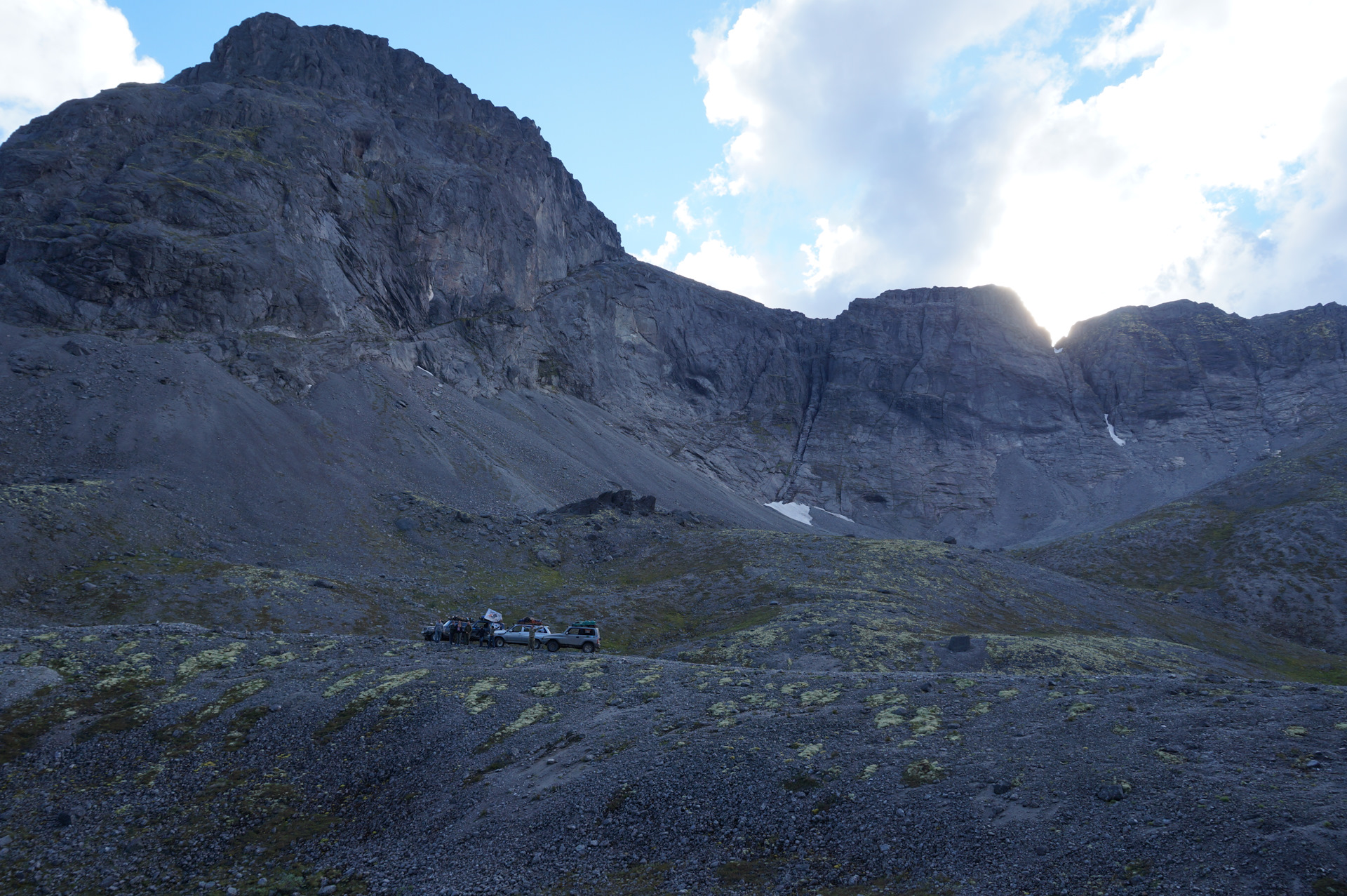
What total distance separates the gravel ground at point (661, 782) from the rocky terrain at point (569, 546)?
0.13 metres

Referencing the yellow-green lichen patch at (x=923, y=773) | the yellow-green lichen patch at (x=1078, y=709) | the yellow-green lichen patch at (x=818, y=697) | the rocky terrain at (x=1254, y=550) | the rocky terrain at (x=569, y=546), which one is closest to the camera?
the rocky terrain at (x=569, y=546)

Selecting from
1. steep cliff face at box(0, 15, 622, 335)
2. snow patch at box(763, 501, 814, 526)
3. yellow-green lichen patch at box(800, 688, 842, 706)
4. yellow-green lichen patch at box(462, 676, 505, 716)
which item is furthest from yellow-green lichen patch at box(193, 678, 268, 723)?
snow patch at box(763, 501, 814, 526)

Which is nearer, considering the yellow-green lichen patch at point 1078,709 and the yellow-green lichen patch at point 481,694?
the yellow-green lichen patch at point 1078,709

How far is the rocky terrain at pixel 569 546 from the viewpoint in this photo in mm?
16531

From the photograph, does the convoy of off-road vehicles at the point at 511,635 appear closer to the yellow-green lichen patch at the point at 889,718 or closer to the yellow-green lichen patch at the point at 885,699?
the yellow-green lichen patch at the point at 885,699

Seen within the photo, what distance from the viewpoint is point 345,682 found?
26.0 meters

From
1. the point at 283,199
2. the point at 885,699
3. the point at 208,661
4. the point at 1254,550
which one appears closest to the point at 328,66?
the point at 283,199

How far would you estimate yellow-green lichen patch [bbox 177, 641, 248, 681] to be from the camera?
90.4 ft

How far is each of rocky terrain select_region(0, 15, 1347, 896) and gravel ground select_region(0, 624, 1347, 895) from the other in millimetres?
134

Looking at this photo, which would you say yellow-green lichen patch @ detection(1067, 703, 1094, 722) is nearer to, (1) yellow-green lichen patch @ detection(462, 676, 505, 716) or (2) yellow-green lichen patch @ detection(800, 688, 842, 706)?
(2) yellow-green lichen patch @ detection(800, 688, 842, 706)

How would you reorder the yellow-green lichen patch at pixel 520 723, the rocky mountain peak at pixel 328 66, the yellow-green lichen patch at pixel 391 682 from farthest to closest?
1. the rocky mountain peak at pixel 328 66
2. the yellow-green lichen patch at pixel 391 682
3. the yellow-green lichen patch at pixel 520 723

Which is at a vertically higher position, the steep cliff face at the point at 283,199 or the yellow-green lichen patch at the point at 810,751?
the steep cliff face at the point at 283,199

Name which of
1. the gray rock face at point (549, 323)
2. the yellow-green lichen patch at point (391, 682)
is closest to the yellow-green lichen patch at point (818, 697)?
the yellow-green lichen patch at point (391, 682)

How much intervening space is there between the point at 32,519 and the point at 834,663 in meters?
51.2
